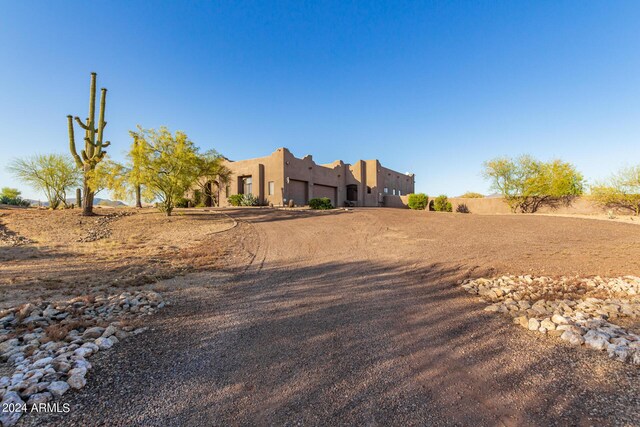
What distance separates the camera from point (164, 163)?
639 inches

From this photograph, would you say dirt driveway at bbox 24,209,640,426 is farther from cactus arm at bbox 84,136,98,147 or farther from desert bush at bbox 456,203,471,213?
desert bush at bbox 456,203,471,213

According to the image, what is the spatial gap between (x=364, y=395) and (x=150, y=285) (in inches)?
217

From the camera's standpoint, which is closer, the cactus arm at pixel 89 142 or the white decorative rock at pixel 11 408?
the white decorative rock at pixel 11 408

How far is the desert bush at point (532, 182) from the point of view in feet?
89.7

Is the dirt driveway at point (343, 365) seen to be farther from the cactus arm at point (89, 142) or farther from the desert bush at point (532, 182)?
the desert bush at point (532, 182)

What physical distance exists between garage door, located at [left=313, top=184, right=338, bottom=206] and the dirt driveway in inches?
977

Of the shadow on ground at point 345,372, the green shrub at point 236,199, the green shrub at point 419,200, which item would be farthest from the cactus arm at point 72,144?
the green shrub at point 419,200

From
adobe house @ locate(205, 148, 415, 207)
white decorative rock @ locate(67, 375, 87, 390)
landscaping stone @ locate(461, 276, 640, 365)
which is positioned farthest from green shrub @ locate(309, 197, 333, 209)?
white decorative rock @ locate(67, 375, 87, 390)

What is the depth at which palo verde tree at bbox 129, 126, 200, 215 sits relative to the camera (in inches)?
A: 617

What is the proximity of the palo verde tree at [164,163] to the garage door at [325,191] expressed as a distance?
16.1 meters

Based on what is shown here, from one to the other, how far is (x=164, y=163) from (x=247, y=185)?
13249 mm

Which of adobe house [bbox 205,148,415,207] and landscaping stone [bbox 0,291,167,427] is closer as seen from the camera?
landscaping stone [bbox 0,291,167,427]

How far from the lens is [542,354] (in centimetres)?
358

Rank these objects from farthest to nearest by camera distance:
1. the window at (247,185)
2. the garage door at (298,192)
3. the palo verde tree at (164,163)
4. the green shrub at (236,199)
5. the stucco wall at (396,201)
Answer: the stucco wall at (396,201) → the window at (247,185) → the garage door at (298,192) → the green shrub at (236,199) → the palo verde tree at (164,163)
